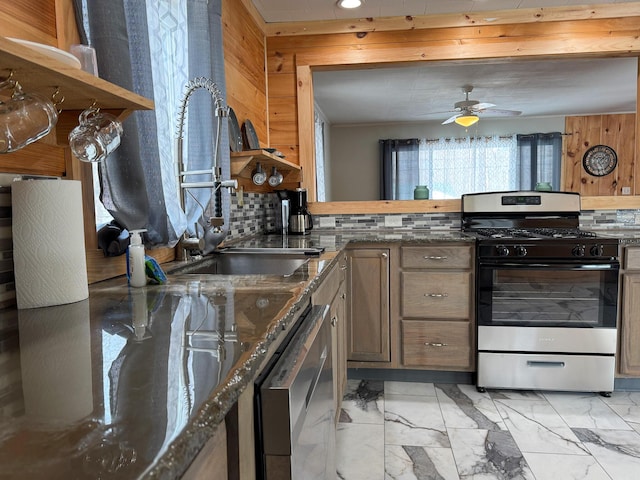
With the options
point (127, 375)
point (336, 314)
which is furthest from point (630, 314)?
point (127, 375)

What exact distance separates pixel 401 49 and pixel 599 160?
5.31 m

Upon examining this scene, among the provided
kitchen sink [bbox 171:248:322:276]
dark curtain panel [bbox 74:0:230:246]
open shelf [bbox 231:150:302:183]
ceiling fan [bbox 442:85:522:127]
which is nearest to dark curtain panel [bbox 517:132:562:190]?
ceiling fan [bbox 442:85:522:127]

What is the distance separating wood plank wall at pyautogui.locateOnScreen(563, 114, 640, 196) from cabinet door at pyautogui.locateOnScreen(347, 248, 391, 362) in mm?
5549

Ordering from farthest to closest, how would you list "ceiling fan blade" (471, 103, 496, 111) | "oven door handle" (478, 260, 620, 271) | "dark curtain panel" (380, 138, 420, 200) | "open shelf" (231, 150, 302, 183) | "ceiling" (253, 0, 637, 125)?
"dark curtain panel" (380, 138, 420, 200), "ceiling fan blade" (471, 103, 496, 111), "ceiling" (253, 0, 637, 125), "oven door handle" (478, 260, 620, 271), "open shelf" (231, 150, 302, 183)

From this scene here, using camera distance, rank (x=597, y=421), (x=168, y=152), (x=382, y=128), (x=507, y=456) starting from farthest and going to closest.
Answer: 1. (x=382, y=128)
2. (x=597, y=421)
3. (x=507, y=456)
4. (x=168, y=152)

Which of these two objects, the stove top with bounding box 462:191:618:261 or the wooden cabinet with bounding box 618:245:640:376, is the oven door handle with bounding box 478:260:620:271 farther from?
the stove top with bounding box 462:191:618:261

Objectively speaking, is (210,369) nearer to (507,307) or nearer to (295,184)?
(507,307)

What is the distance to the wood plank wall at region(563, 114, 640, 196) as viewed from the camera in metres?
6.92

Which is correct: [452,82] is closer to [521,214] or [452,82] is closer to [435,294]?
[521,214]

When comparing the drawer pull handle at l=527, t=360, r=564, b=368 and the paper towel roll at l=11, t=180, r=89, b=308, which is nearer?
the paper towel roll at l=11, t=180, r=89, b=308

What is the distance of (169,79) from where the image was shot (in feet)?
5.65

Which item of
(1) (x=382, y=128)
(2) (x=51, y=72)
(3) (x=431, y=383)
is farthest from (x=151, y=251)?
(1) (x=382, y=128)

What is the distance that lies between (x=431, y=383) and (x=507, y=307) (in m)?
0.65

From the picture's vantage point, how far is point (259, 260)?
2051mm
